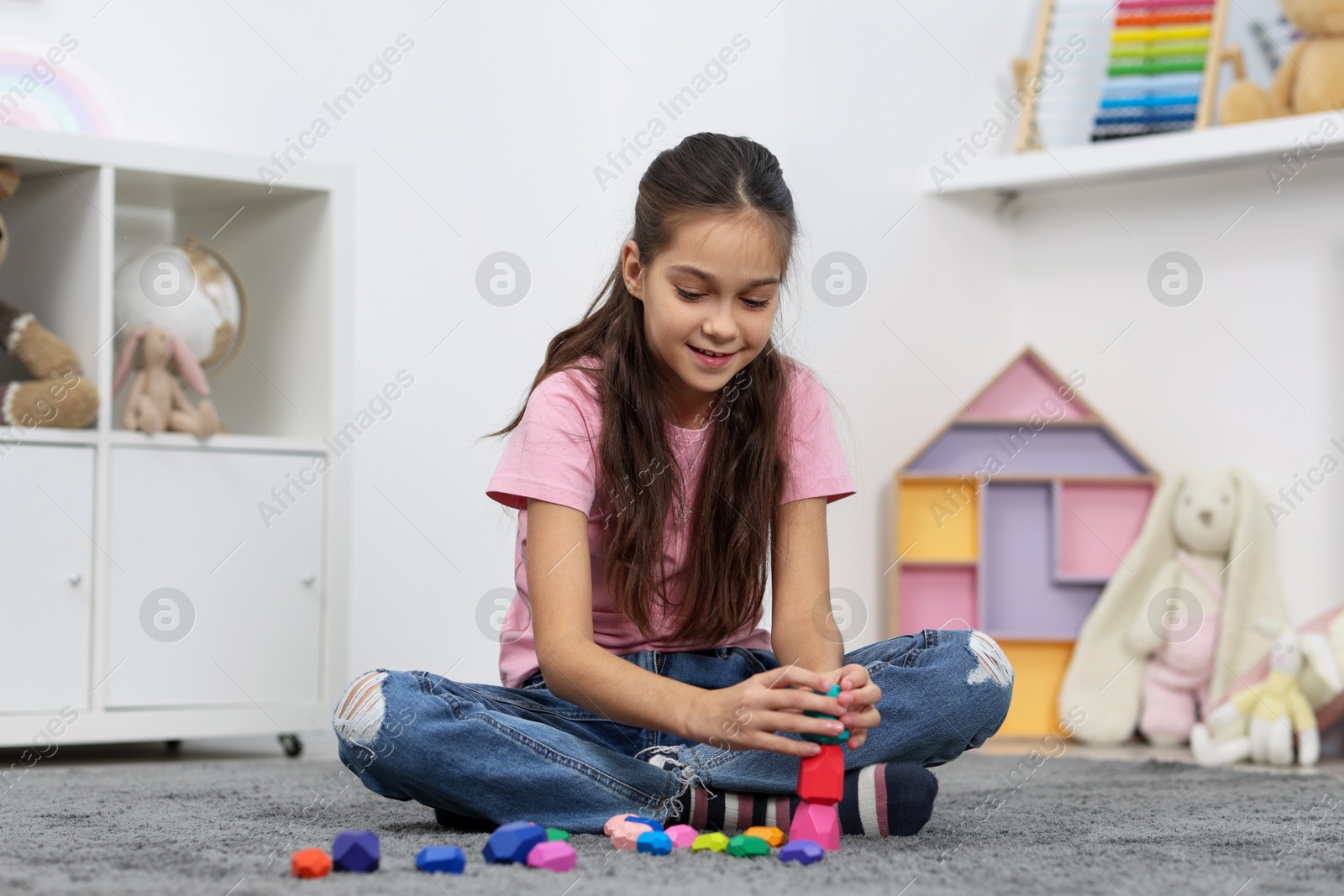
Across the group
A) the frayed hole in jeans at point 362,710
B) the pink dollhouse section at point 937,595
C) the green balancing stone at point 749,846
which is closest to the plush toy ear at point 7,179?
the frayed hole in jeans at point 362,710

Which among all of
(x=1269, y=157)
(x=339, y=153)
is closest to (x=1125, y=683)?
(x=1269, y=157)

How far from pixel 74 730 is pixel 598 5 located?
4.11 ft

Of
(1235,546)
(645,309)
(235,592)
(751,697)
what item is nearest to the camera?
(751,697)

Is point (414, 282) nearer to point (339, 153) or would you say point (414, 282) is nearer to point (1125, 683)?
point (339, 153)

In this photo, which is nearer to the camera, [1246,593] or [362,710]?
[362,710]

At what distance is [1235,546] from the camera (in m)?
1.94

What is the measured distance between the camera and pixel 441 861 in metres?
0.79

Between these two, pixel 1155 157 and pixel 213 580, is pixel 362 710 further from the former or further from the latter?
pixel 1155 157

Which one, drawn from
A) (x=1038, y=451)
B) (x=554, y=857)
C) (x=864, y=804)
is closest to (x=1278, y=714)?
(x=1038, y=451)

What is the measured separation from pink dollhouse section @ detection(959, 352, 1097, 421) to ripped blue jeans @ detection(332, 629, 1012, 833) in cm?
112

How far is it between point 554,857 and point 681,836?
0.13m

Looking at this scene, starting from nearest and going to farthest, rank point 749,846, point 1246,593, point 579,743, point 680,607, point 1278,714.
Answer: point 749,846, point 579,743, point 680,607, point 1278,714, point 1246,593

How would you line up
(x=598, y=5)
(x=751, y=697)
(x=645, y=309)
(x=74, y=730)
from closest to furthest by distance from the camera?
1. (x=751, y=697)
2. (x=645, y=309)
3. (x=74, y=730)
4. (x=598, y=5)

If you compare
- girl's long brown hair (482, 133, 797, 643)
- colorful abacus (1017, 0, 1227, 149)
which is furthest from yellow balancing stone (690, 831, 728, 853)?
colorful abacus (1017, 0, 1227, 149)
